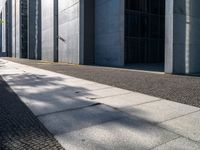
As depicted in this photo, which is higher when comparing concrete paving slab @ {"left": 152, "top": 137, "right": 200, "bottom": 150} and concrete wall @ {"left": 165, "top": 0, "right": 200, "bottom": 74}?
concrete wall @ {"left": 165, "top": 0, "right": 200, "bottom": 74}

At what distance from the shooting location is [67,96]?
8031 millimetres

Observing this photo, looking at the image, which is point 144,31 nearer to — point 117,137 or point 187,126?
point 187,126

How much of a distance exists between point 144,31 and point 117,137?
2626 centimetres

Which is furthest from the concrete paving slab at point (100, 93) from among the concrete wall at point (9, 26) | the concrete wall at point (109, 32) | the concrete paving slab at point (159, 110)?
the concrete wall at point (9, 26)

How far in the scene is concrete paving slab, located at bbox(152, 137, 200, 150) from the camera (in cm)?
373

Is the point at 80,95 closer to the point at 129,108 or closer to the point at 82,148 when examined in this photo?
the point at 129,108

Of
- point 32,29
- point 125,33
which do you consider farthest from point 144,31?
point 32,29

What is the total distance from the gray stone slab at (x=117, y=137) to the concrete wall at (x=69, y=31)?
78.2 feet

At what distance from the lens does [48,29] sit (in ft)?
135

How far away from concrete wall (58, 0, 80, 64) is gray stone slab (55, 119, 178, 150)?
23.8 meters

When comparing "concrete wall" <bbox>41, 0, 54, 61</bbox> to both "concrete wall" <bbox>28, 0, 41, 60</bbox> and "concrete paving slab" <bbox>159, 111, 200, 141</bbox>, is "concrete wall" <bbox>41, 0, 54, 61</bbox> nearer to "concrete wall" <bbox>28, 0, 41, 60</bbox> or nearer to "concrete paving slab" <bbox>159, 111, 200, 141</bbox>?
"concrete wall" <bbox>28, 0, 41, 60</bbox>

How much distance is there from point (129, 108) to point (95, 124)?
1.48 metres

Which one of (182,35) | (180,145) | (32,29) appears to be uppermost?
(32,29)

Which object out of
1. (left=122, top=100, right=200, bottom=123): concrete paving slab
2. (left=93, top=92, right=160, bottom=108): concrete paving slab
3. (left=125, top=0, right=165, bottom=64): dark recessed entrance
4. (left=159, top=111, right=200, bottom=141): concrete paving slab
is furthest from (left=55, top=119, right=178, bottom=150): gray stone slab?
(left=125, top=0, right=165, bottom=64): dark recessed entrance
